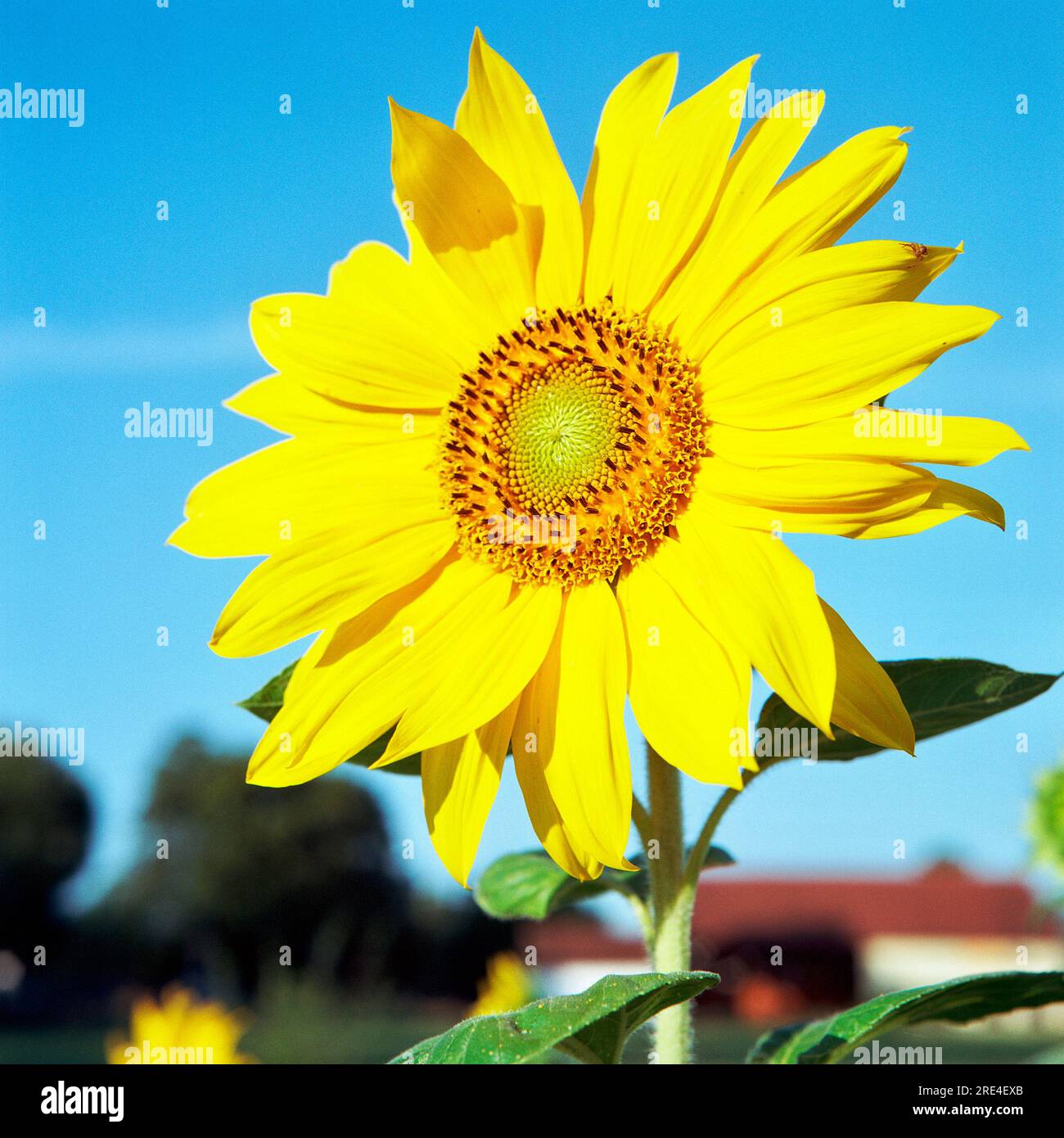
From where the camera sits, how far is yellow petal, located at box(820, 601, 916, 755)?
141cm

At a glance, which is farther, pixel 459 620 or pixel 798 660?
pixel 459 620

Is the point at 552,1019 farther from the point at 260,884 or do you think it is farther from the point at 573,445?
the point at 260,884

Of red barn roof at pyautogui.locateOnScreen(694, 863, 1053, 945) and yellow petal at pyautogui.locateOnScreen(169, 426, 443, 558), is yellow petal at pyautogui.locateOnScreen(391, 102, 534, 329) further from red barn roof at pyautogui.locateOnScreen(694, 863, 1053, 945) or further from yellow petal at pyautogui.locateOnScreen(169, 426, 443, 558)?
red barn roof at pyautogui.locateOnScreen(694, 863, 1053, 945)

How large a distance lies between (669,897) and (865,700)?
14.0 inches

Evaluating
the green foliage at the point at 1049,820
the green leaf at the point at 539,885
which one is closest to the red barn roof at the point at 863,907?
the green foliage at the point at 1049,820

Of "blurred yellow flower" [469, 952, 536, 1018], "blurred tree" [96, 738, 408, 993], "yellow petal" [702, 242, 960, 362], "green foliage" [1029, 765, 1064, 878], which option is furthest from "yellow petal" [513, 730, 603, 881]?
"blurred tree" [96, 738, 408, 993]

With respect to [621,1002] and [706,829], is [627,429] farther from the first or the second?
[621,1002]

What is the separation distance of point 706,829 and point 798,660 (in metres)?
0.33

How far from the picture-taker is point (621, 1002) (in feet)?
3.96

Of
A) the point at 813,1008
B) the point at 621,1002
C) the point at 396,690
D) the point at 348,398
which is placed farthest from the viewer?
the point at 813,1008

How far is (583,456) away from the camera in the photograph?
1.69 m

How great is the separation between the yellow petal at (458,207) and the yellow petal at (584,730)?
42 centimetres
